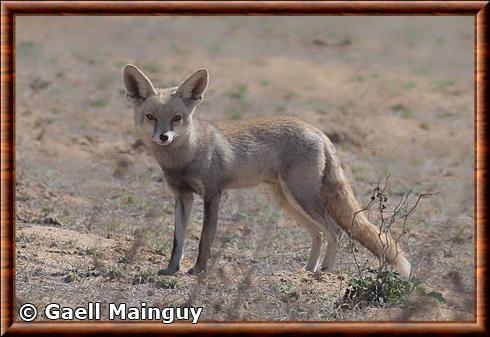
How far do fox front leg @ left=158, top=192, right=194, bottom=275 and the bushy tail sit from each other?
1307mm

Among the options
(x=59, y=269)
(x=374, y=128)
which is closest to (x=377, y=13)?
(x=59, y=269)

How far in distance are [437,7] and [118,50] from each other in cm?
1221

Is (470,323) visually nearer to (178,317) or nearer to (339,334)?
(339,334)

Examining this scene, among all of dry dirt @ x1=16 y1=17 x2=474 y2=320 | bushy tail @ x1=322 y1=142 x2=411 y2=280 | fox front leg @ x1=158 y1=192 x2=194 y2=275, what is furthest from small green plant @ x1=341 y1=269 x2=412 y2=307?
fox front leg @ x1=158 y1=192 x2=194 y2=275

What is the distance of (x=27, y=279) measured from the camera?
686 cm

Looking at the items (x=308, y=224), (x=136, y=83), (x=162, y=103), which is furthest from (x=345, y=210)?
(x=136, y=83)

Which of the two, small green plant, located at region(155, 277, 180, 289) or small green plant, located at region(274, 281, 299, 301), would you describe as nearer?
small green plant, located at region(274, 281, 299, 301)

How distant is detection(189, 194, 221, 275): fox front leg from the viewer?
738 cm

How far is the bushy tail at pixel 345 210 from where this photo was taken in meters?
7.71

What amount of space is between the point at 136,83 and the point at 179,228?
134 cm

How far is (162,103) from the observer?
7.25 meters

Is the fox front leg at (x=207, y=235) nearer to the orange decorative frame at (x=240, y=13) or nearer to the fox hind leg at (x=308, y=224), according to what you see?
the fox hind leg at (x=308, y=224)

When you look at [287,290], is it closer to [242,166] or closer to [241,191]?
[242,166]

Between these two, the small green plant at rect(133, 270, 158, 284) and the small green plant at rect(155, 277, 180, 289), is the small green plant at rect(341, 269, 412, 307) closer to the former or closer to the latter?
the small green plant at rect(155, 277, 180, 289)
